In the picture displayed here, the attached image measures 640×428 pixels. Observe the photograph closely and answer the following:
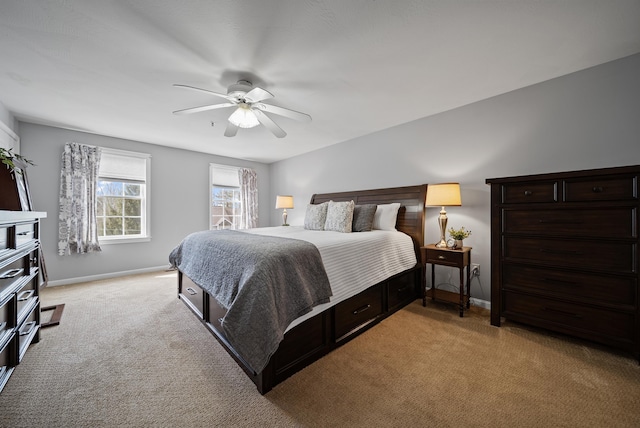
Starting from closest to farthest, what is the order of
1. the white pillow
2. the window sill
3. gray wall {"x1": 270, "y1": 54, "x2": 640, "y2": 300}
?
1. gray wall {"x1": 270, "y1": 54, "x2": 640, "y2": 300}
2. the white pillow
3. the window sill

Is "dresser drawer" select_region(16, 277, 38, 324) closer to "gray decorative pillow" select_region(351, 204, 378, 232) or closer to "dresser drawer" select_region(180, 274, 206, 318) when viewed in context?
"dresser drawer" select_region(180, 274, 206, 318)

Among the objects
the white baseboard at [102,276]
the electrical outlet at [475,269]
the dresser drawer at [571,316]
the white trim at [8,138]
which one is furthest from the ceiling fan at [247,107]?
the white baseboard at [102,276]

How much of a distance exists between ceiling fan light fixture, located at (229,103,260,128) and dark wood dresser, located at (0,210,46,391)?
173 cm

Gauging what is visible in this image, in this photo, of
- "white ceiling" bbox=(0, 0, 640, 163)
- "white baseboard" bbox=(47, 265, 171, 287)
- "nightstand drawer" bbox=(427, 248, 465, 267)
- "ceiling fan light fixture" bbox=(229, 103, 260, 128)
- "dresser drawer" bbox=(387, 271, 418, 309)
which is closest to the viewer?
"white ceiling" bbox=(0, 0, 640, 163)

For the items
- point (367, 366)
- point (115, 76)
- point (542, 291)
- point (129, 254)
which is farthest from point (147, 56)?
point (542, 291)

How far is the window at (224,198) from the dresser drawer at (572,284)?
505cm

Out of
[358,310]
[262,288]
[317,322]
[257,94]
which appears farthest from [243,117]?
[358,310]

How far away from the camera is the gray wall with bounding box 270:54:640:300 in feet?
7.07

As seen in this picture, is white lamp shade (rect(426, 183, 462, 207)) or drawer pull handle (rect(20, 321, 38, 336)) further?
white lamp shade (rect(426, 183, 462, 207))

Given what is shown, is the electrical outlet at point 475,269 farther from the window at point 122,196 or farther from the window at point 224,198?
the window at point 122,196

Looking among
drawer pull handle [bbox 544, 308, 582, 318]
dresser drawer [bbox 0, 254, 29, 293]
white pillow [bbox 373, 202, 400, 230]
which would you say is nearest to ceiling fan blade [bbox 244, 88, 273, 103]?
dresser drawer [bbox 0, 254, 29, 293]

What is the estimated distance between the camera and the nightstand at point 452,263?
8.38 ft

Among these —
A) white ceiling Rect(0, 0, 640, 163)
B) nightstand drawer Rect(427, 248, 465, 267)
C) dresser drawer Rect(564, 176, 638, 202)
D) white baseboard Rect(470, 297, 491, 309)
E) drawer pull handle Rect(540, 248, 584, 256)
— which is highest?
white ceiling Rect(0, 0, 640, 163)

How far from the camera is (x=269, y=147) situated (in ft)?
15.6
